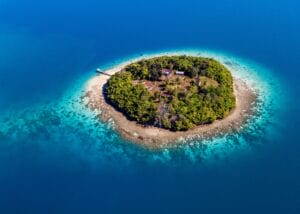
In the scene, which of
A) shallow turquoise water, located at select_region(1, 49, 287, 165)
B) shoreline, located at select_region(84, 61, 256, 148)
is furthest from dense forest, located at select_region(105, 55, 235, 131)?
shallow turquoise water, located at select_region(1, 49, 287, 165)

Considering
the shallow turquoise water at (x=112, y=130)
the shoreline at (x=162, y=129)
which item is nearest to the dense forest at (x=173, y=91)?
the shoreline at (x=162, y=129)

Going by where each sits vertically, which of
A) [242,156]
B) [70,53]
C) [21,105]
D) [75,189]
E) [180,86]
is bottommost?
[75,189]

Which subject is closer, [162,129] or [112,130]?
[162,129]

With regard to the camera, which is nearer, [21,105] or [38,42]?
[21,105]

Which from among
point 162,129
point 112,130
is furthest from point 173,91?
point 112,130

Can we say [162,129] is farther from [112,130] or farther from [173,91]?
[173,91]

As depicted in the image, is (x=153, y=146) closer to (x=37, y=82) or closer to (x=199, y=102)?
(x=199, y=102)

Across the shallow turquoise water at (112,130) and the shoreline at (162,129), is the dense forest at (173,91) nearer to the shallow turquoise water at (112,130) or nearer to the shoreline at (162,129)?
the shoreline at (162,129)

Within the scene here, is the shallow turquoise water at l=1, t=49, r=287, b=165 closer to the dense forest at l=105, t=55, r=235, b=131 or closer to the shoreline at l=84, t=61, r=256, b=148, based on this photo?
the shoreline at l=84, t=61, r=256, b=148

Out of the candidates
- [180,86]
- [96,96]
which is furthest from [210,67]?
[96,96]
